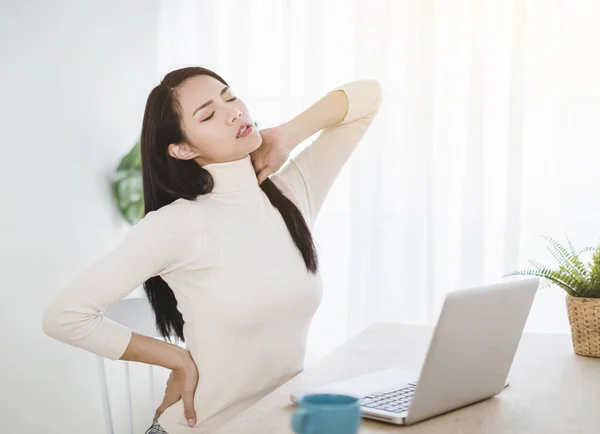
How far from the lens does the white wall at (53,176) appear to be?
8.24ft

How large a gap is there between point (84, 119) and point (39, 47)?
0.35 meters

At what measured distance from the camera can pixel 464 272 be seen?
318 centimetres

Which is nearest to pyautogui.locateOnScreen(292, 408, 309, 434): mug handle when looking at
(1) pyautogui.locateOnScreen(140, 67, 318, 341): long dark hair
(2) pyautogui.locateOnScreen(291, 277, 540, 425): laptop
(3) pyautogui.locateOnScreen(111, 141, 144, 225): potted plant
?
(2) pyautogui.locateOnScreen(291, 277, 540, 425): laptop

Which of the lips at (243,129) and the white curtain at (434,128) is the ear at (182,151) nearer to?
the lips at (243,129)

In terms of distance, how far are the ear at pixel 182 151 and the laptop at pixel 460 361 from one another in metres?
0.59

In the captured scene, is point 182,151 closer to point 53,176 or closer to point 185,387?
point 185,387

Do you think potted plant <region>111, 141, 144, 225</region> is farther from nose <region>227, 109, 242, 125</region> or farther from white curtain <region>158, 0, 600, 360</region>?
nose <region>227, 109, 242, 125</region>

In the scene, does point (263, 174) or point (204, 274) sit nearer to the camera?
point (204, 274)

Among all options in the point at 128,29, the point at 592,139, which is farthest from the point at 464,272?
the point at 128,29

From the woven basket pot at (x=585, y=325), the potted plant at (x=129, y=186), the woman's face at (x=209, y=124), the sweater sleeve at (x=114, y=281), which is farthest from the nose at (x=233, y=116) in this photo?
the potted plant at (x=129, y=186)

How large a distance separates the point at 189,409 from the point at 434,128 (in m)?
1.95

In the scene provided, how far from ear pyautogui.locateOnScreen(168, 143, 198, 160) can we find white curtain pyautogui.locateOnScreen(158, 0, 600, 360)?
5.51 feet

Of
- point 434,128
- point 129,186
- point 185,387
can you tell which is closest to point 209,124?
point 185,387

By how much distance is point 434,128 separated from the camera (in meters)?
3.19
